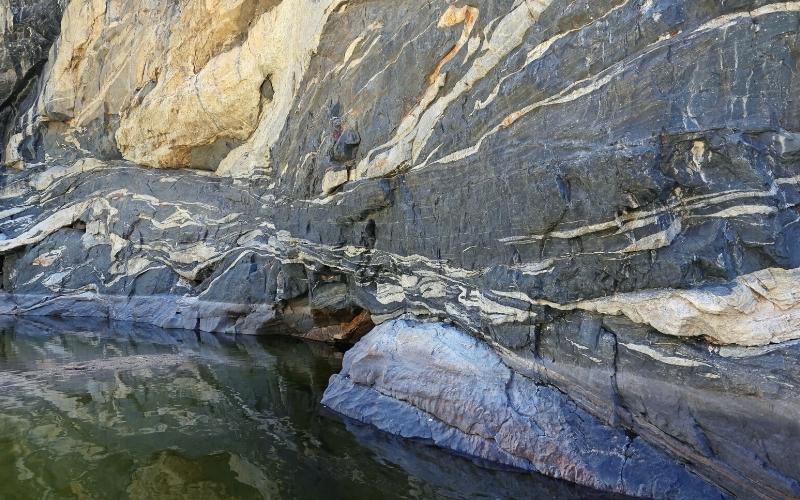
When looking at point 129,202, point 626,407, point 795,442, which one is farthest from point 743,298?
point 129,202

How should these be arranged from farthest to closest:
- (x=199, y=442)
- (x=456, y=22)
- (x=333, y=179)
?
(x=333, y=179)
(x=456, y=22)
(x=199, y=442)

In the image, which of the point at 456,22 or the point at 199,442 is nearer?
the point at 199,442

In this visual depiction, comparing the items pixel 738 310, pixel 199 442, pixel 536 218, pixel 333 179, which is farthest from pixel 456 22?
pixel 199 442

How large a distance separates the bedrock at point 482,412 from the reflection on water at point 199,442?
0.30 metres

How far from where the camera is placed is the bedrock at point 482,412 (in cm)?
569

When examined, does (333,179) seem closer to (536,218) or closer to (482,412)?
(536,218)

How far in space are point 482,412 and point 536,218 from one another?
262 cm

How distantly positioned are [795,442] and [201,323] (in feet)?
48.3

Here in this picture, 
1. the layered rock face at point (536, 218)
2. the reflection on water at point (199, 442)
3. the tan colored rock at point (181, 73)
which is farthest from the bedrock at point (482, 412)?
the tan colored rock at point (181, 73)

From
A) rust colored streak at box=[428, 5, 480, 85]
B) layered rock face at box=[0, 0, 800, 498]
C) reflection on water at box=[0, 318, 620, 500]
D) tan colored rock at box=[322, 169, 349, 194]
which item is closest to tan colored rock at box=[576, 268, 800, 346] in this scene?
layered rock face at box=[0, 0, 800, 498]

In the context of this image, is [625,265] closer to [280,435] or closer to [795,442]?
[795,442]

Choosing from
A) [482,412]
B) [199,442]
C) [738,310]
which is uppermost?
[738,310]

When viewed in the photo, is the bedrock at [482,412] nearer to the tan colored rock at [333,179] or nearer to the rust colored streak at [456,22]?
the tan colored rock at [333,179]

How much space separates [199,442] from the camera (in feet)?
21.5
